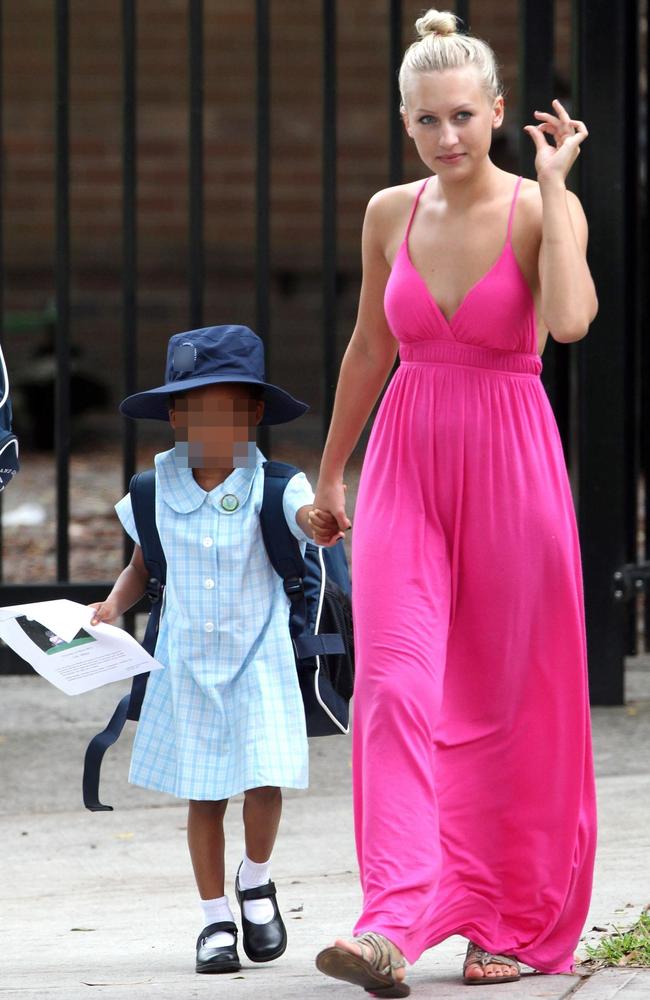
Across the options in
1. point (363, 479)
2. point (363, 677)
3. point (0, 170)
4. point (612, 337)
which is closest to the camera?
point (363, 677)

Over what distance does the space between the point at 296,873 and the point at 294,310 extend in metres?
11.1

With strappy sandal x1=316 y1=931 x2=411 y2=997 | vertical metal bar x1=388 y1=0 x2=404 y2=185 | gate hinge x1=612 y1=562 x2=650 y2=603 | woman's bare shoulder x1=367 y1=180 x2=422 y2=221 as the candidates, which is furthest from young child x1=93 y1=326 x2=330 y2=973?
gate hinge x1=612 y1=562 x2=650 y2=603

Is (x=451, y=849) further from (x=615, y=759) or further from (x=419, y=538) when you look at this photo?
(x=615, y=759)

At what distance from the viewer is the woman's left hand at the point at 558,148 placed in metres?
2.92

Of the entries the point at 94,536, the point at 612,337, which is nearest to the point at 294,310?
the point at 94,536

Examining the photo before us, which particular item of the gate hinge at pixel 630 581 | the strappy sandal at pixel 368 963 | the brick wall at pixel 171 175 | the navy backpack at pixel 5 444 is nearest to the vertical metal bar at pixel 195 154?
the gate hinge at pixel 630 581

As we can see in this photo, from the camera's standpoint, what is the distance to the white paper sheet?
10.4 feet

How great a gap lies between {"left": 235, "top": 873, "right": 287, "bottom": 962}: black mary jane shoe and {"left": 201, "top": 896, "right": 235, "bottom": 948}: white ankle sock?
1.5 inches

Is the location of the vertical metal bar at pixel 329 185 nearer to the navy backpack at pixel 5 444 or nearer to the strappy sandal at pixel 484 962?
the navy backpack at pixel 5 444

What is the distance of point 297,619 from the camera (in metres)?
3.44

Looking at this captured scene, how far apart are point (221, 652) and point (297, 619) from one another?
Result: 0.56ft

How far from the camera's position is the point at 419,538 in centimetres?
304

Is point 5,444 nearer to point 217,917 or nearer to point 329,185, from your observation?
point 217,917

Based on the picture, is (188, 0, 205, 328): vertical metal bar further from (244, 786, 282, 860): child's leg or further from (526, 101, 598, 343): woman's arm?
(526, 101, 598, 343): woman's arm
